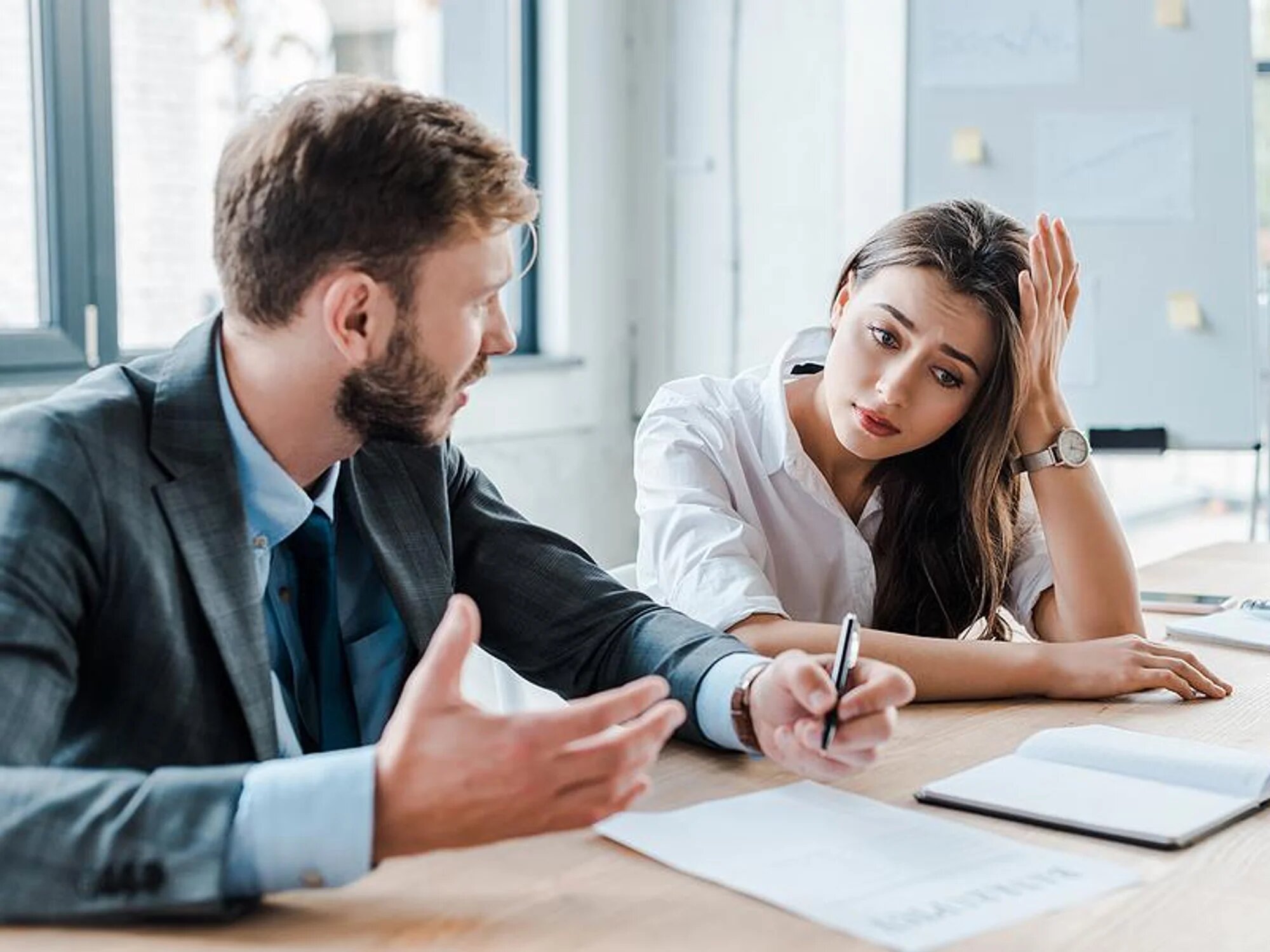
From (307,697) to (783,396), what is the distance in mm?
803

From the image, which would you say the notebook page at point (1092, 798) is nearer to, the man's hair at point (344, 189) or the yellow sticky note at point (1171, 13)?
the man's hair at point (344, 189)

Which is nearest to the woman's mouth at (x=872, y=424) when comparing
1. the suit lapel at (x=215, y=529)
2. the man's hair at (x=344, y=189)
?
the man's hair at (x=344, y=189)

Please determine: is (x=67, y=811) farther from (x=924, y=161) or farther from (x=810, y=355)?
(x=924, y=161)

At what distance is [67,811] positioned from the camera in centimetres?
97

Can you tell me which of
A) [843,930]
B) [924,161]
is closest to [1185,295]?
[924,161]

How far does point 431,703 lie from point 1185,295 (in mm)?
2622

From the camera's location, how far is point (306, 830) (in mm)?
977

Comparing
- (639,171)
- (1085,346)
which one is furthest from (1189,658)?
(639,171)

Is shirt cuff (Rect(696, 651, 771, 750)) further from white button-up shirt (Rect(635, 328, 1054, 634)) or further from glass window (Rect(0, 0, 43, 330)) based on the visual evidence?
glass window (Rect(0, 0, 43, 330))

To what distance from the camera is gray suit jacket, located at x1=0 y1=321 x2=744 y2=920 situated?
0.97 metres

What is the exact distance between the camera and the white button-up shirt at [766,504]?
1.87 meters

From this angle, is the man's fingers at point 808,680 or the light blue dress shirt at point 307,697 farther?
the man's fingers at point 808,680

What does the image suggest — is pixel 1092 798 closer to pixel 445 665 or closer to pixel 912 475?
pixel 445 665

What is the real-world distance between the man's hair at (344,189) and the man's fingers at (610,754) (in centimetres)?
42
